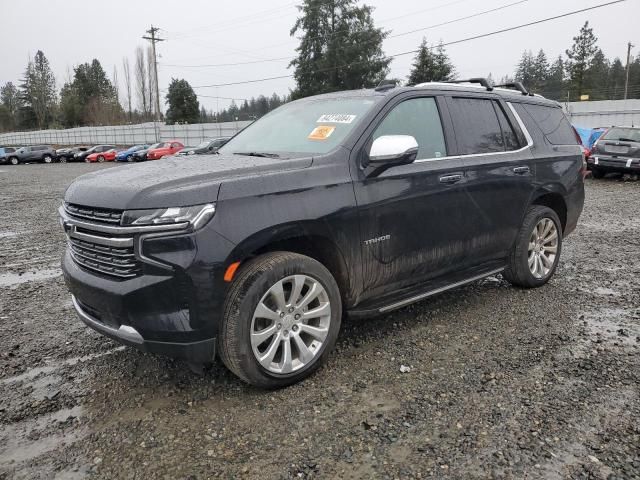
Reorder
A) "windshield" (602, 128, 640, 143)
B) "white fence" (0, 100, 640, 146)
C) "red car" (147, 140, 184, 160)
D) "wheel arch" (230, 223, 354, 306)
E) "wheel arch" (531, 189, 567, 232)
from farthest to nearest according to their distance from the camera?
1. "red car" (147, 140, 184, 160)
2. "white fence" (0, 100, 640, 146)
3. "windshield" (602, 128, 640, 143)
4. "wheel arch" (531, 189, 567, 232)
5. "wheel arch" (230, 223, 354, 306)

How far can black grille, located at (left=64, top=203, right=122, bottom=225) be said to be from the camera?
9.12 feet

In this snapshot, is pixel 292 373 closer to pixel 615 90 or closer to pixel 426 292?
pixel 426 292

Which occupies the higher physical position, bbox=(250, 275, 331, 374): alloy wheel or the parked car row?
the parked car row

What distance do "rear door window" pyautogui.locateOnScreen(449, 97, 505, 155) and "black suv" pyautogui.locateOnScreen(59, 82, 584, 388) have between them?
2cm

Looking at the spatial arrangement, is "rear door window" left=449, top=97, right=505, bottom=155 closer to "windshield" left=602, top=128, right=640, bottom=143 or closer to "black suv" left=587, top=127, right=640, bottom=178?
"black suv" left=587, top=127, right=640, bottom=178

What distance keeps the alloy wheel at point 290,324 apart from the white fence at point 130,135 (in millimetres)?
31312

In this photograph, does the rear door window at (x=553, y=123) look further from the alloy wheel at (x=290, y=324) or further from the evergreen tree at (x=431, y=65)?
the evergreen tree at (x=431, y=65)

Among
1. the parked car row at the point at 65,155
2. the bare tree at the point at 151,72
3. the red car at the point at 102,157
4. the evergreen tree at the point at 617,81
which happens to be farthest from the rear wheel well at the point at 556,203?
the evergreen tree at the point at 617,81

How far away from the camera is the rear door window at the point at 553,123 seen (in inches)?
198

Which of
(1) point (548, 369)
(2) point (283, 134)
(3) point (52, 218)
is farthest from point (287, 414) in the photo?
(3) point (52, 218)

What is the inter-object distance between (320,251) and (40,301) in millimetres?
3322

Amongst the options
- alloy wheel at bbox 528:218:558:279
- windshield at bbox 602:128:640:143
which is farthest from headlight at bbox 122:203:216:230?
windshield at bbox 602:128:640:143

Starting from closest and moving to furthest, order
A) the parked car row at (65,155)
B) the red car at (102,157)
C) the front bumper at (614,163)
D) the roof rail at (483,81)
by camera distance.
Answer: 1. the roof rail at (483,81)
2. the front bumper at (614,163)
3. the parked car row at (65,155)
4. the red car at (102,157)

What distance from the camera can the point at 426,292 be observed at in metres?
3.89
